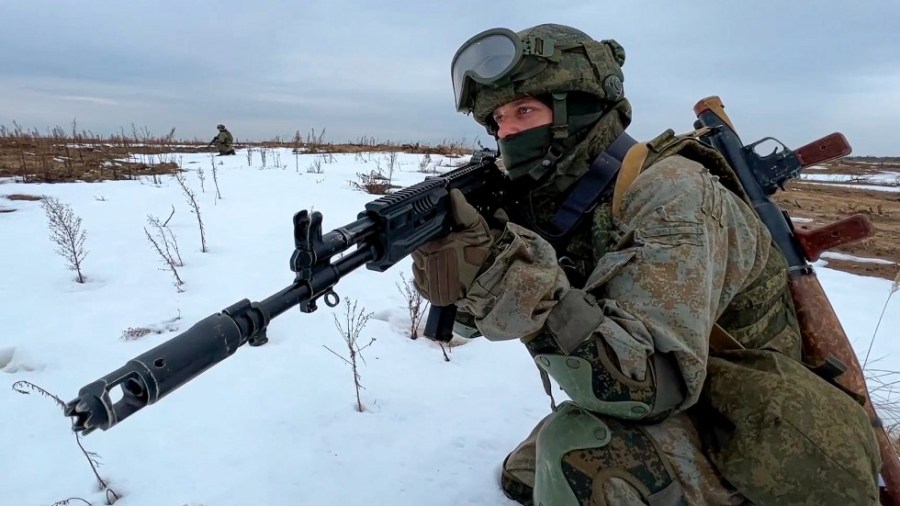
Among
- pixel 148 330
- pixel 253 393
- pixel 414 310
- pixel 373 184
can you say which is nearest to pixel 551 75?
pixel 414 310

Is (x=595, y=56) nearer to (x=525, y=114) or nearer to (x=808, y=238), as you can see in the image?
(x=525, y=114)

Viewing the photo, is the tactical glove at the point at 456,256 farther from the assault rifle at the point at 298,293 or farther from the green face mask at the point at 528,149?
the green face mask at the point at 528,149

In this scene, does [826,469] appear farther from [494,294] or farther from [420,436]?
[420,436]

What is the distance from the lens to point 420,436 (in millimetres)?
2553

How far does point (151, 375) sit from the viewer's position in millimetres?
932

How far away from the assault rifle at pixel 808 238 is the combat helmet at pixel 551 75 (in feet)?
1.72

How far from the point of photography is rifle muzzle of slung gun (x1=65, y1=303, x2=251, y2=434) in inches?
34.5

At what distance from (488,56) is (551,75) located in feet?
0.94

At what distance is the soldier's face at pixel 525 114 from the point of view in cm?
214

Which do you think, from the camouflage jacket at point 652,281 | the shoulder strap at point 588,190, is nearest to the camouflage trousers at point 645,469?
the camouflage jacket at point 652,281

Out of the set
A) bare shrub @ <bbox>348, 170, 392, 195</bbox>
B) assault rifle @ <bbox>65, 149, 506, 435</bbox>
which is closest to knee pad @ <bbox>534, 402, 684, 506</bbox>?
assault rifle @ <bbox>65, 149, 506, 435</bbox>

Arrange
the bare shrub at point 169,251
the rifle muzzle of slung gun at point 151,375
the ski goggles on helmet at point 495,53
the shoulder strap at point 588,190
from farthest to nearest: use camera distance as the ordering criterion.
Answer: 1. the bare shrub at point 169,251
2. the ski goggles on helmet at point 495,53
3. the shoulder strap at point 588,190
4. the rifle muzzle of slung gun at point 151,375

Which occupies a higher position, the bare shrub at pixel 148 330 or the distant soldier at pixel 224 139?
the distant soldier at pixel 224 139

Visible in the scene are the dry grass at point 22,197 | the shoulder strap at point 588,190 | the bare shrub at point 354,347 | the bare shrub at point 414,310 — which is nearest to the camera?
the shoulder strap at point 588,190
